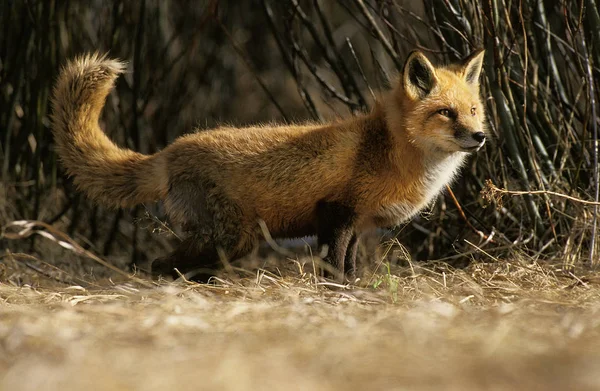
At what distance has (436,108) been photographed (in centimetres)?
457

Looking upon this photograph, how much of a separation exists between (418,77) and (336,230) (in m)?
1.11

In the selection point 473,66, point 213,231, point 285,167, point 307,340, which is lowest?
point 213,231

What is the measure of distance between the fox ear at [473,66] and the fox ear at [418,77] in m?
0.31

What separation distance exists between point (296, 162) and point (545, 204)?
5.81ft

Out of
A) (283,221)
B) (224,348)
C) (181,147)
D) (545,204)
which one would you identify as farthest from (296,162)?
(224,348)

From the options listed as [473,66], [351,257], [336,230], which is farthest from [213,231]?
[473,66]

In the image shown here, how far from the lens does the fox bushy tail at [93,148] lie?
4602 millimetres

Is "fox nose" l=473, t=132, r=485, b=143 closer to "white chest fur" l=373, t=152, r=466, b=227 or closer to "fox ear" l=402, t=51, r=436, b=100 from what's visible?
"white chest fur" l=373, t=152, r=466, b=227

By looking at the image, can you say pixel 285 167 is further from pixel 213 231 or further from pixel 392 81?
pixel 392 81

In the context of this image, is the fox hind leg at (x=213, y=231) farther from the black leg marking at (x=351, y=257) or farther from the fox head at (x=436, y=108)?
the fox head at (x=436, y=108)

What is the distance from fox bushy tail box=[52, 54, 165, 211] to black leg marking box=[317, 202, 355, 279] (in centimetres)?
104

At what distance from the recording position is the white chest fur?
4539 mm

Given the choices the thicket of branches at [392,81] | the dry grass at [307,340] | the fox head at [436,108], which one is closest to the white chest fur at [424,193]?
the fox head at [436,108]

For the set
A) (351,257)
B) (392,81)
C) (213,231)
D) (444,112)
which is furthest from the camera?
(392,81)
